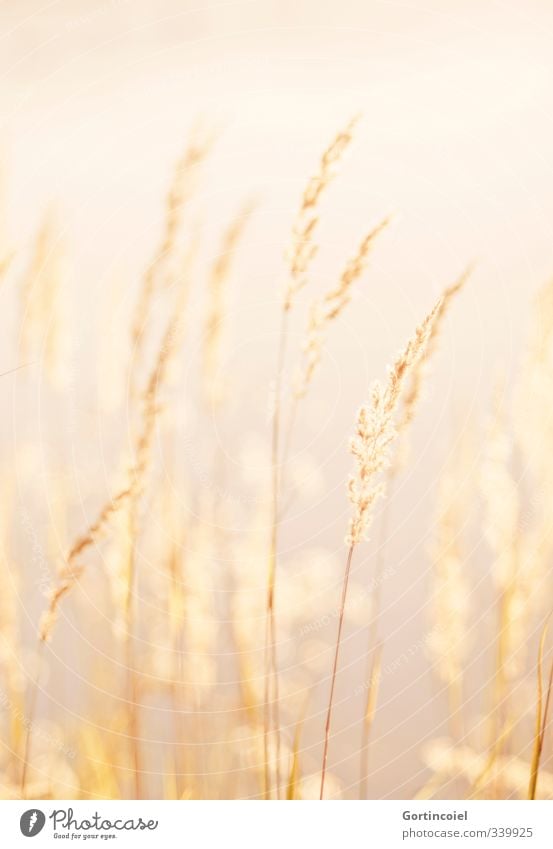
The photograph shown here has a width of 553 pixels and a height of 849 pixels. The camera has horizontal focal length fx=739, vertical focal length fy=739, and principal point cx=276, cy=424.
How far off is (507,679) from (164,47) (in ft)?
3.97

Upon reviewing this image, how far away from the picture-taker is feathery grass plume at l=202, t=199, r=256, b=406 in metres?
1.13

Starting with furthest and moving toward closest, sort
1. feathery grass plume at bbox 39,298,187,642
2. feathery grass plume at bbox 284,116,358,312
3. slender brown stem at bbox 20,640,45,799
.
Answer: slender brown stem at bbox 20,640,45,799 → feathery grass plume at bbox 284,116,358,312 → feathery grass plume at bbox 39,298,187,642

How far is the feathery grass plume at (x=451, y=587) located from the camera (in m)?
1.15

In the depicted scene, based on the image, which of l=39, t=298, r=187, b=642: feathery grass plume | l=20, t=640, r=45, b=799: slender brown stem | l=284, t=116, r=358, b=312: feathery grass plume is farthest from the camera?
l=20, t=640, r=45, b=799: slender brown stem

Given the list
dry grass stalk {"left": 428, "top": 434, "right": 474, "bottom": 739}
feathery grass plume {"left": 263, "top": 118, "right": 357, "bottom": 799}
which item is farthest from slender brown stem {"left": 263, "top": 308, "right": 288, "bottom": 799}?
dry grass stalk {"left": 428, "top": 434, "right": 474, "bottom": 739}

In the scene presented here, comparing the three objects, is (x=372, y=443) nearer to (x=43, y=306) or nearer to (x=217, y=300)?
(x=217, y=300)

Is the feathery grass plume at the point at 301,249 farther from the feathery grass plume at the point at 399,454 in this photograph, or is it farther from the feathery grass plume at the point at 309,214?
the feathery grass plume at the point at 399,454

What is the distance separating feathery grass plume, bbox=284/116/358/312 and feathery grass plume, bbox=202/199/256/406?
0.44ft

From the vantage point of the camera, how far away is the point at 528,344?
3.96 ft

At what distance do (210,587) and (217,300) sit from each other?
0.45m
